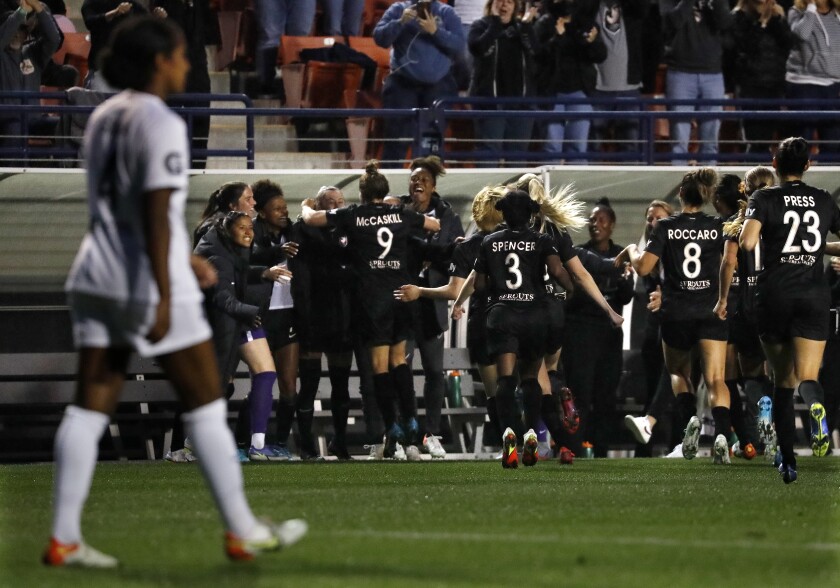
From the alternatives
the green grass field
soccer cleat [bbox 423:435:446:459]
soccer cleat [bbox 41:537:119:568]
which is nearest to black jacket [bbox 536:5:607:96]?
soccer cleat [bbox 423:435:446:459]

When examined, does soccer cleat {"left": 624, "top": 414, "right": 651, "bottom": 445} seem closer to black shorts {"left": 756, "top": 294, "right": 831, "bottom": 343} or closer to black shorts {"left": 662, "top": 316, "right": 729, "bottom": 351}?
black shorts {"left": 662, "top": 316, "right": 729, "bottom": 351}

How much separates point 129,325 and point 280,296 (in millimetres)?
9034

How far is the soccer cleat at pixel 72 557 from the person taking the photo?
19.6ft

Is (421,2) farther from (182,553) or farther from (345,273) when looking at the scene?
(182,553)

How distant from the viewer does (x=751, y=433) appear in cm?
1495

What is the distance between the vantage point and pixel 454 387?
16.6 meters

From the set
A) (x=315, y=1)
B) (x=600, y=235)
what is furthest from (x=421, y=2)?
(x=600, y=235)

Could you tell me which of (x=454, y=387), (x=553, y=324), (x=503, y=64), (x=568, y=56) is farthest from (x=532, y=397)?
(x=568, y=56)

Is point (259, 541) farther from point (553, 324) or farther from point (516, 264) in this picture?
point (553, 324)

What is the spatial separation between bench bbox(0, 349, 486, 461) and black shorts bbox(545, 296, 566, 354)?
2.22 m

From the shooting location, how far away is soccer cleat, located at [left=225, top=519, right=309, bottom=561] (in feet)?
19.8

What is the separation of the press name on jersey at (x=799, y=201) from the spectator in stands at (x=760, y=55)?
27.0 feet

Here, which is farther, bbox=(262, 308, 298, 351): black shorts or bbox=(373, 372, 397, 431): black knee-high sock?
bbox=(262, 308, 298, 351): black shorts

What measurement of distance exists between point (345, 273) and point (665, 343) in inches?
115
